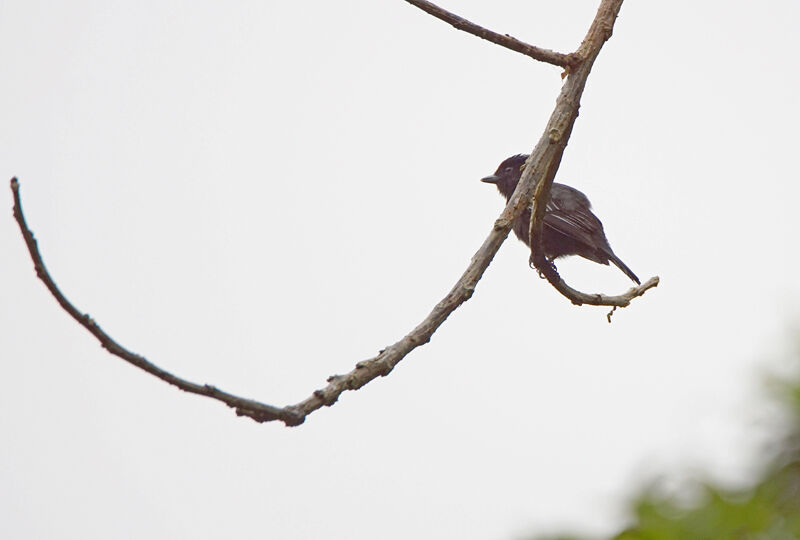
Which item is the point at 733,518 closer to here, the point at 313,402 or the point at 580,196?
the point at 313,402

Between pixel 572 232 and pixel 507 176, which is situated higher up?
pixel 507 176

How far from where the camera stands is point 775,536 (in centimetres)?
173

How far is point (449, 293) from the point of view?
327 centimetres

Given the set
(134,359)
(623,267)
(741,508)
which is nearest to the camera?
(741,508)

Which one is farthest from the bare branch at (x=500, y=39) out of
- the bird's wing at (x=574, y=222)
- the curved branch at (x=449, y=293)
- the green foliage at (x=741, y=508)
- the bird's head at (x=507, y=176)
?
the bird's head at (x=507, y=176)

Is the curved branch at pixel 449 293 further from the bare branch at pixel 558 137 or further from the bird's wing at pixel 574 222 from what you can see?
the bird's wing at pixel 574 222

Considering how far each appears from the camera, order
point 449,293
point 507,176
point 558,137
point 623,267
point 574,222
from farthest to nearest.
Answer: point 507,176, point 574,222, point 623,267, point 558,137, point 449,293

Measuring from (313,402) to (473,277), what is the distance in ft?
2.93

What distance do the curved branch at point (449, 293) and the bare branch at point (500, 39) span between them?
0.25 feet

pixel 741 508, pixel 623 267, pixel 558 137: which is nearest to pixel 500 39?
pixel 558 137

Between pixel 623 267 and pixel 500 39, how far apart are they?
5008 mm

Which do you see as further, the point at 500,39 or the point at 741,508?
the point at 500,39

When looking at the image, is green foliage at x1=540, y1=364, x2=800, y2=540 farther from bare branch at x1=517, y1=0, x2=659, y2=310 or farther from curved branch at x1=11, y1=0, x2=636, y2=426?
bare branch at x1=517, y1=0, x2=659, y2=310

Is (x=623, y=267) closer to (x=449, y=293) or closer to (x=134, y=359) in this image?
(x=449, y=293)
